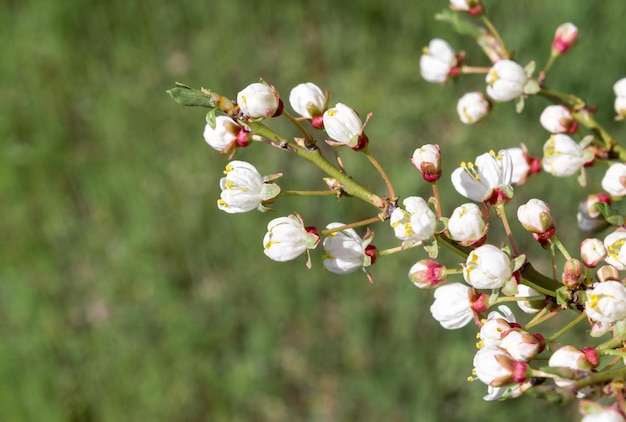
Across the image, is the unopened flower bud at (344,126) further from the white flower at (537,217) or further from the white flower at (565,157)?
the white flower at (565,157)

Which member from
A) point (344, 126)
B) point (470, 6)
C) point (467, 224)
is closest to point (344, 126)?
point (344, 126)

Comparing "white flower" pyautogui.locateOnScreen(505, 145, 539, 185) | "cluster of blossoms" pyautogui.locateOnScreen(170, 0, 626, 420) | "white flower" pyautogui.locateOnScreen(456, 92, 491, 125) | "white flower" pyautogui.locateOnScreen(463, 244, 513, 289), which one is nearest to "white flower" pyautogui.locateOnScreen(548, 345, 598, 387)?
"cluster of blossoms" pyautogui.locateOnScreen(170, 0, 626, 420)

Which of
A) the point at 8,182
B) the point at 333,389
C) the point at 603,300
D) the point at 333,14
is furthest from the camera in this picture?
the point at 333,14

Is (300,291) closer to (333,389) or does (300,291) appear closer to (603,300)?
(333,389)

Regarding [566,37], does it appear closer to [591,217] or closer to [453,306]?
[591,217]

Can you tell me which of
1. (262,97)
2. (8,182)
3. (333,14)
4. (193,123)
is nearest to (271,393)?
(193,123)

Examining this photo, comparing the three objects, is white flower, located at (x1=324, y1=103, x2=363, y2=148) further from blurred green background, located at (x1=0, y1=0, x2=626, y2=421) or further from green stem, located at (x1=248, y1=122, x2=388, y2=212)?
blurred green background, located at (x1=0, y1=0, x2=626, y2=421)
